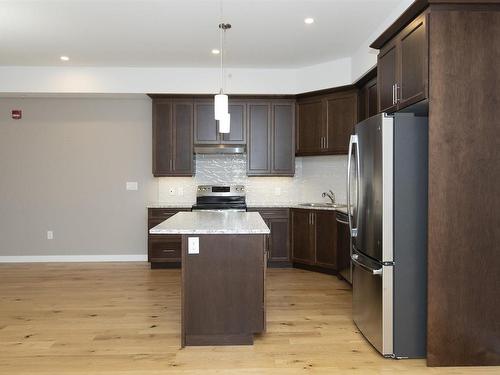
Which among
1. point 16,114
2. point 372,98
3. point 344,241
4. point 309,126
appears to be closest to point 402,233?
point 344,241

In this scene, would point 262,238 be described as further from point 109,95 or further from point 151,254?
point 109,95

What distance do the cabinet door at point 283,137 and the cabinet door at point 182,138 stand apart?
1.17 metres

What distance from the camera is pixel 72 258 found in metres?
5.96

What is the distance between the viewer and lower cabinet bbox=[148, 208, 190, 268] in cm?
546

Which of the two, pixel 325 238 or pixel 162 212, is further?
pixel 162 212

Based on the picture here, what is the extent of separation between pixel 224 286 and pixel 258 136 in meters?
3.11

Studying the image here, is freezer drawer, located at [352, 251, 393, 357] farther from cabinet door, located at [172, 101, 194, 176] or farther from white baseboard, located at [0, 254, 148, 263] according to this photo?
white baseboard, located at [0, 254, 148, 263]

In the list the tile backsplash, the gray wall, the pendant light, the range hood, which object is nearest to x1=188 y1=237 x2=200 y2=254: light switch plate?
the pendant light

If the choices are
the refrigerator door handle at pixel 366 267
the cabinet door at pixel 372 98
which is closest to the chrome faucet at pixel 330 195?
the cabinet door at pixel 372 98

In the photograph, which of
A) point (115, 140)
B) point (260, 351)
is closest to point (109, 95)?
point (115, 140)

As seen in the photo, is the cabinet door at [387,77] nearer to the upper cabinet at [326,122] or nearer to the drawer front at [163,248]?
the upper cabinet at [326,122]

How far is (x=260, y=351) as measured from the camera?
2.83 meters

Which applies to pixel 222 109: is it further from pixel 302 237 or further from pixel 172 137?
pixel 302 237

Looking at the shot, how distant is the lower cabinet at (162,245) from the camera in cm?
546
